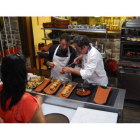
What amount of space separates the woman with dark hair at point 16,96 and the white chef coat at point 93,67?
3.47ft

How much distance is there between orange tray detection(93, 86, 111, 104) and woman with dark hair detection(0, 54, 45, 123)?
2.49 ft

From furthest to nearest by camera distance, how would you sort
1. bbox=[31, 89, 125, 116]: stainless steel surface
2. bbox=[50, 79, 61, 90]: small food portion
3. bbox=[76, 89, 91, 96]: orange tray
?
bbox=[50, 79, 61, 90]: small food portion
bbox=[76, 89, 91, 96]: orange tray
bbox=[31, 89, 125, 116]: stainless steel surface

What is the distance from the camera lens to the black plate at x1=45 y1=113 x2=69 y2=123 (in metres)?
1.44

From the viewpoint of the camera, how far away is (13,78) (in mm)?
1027

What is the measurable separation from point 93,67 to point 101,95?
1.32 ft

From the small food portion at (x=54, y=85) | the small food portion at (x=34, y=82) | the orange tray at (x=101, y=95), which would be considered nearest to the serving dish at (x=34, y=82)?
the small food portion at (x=34, y=82)

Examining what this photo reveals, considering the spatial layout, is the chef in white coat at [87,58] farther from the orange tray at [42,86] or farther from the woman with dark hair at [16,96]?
the woman with dark hair at [16,96]

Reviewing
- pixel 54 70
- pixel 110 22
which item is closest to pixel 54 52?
pixel 54 70

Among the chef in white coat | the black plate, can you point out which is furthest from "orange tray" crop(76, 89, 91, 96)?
the black plate

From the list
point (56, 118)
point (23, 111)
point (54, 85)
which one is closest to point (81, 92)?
point (54, 85)

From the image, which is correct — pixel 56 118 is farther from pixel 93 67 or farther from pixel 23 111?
pixel 93 67

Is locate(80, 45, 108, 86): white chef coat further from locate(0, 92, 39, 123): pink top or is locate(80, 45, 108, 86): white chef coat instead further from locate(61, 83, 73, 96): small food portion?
locate(0, 92, 39, 123): pink top
